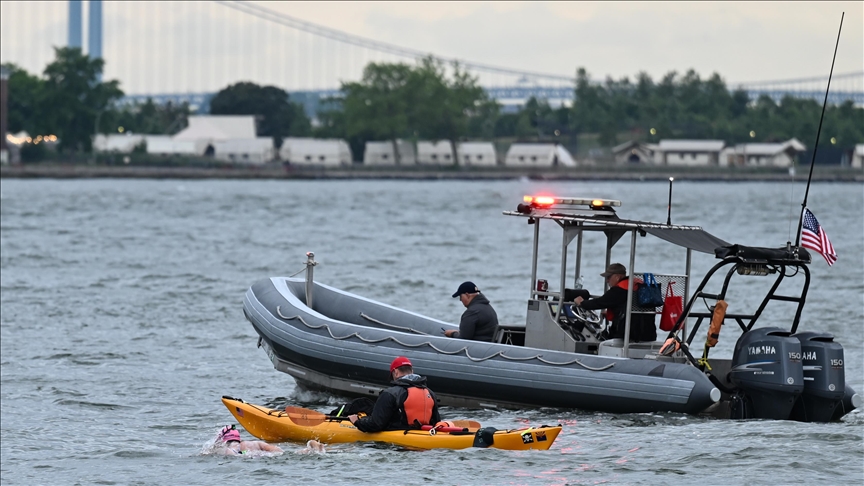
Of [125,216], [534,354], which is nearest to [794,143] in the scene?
[125,216]

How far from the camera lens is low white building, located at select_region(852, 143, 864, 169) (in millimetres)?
157875

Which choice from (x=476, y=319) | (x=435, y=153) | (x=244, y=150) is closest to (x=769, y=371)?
(x=476, y=319)

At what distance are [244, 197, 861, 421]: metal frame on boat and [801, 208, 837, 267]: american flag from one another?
120 mm

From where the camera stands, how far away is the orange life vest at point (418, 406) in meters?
12.7

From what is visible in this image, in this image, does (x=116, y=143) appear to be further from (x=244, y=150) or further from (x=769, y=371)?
(x=769, y=371)

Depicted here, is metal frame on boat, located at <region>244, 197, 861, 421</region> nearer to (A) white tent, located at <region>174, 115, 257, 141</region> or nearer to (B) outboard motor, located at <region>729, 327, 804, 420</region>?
(B) outboard motor, located at <region>729, 327, 804, 420</region>

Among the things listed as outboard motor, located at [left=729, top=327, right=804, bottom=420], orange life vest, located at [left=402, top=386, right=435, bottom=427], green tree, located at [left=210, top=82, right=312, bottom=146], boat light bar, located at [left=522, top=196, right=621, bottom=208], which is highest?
green tree, located at [left=210, top=82, right=312, bottom=146]

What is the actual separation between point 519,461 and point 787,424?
280 centimetres

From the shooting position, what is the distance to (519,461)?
12648 millimetres

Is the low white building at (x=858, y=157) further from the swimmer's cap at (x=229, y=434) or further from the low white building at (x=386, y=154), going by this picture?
the swimmer's cap at (x=229, y=434)

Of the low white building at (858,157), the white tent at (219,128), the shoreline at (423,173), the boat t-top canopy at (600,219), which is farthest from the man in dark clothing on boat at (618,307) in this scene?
the low white building at (858,157)

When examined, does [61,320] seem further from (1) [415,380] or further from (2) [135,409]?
(1) [415,380]

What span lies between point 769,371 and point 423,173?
13217 centimetres

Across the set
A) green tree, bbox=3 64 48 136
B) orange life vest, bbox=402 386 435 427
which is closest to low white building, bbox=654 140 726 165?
green tree, bbox=3 64 48 136
